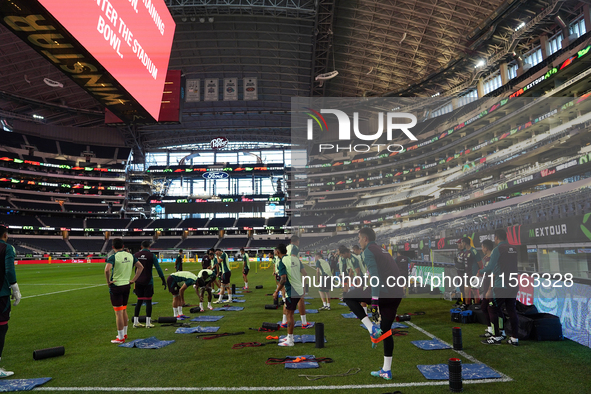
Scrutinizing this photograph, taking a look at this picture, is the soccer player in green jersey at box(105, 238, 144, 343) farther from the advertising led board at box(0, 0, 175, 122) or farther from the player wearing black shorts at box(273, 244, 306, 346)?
the advertising led board at box(0, 0, 175, 122)

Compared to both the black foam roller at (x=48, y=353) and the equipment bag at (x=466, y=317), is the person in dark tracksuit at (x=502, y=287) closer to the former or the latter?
the equipment bag at (x=466, y=317)

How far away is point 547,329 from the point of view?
24.6 feet

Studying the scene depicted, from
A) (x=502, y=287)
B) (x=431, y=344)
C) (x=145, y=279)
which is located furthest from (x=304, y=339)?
(x=145, y=279)

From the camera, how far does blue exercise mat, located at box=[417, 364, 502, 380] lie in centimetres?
531

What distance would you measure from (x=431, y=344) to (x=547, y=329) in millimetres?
2493

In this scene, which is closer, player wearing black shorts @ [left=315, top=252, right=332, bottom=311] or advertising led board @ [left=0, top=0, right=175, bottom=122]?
advertising led board @ [left=0, top=0, right=175, bottom=122]

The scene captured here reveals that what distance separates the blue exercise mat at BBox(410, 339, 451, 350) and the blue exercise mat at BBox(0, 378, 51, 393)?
21.3 feet

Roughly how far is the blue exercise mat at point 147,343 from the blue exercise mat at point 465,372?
5185mm

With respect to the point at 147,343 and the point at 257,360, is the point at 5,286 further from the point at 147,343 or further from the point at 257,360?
the point at 257,360

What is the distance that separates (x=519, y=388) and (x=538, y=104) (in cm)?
3961

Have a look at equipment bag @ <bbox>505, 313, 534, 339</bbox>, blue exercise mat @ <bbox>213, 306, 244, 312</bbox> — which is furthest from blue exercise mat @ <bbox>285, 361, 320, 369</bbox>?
blue exercise mat @ <bbox>213, 306, 244, 312</bbox>

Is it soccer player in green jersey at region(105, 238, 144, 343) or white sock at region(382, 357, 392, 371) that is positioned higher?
soccer player in green jersey at region(105, 238, 144, 343)

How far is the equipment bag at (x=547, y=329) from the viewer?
24.4 feet

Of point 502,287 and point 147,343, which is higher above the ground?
point 502,287
